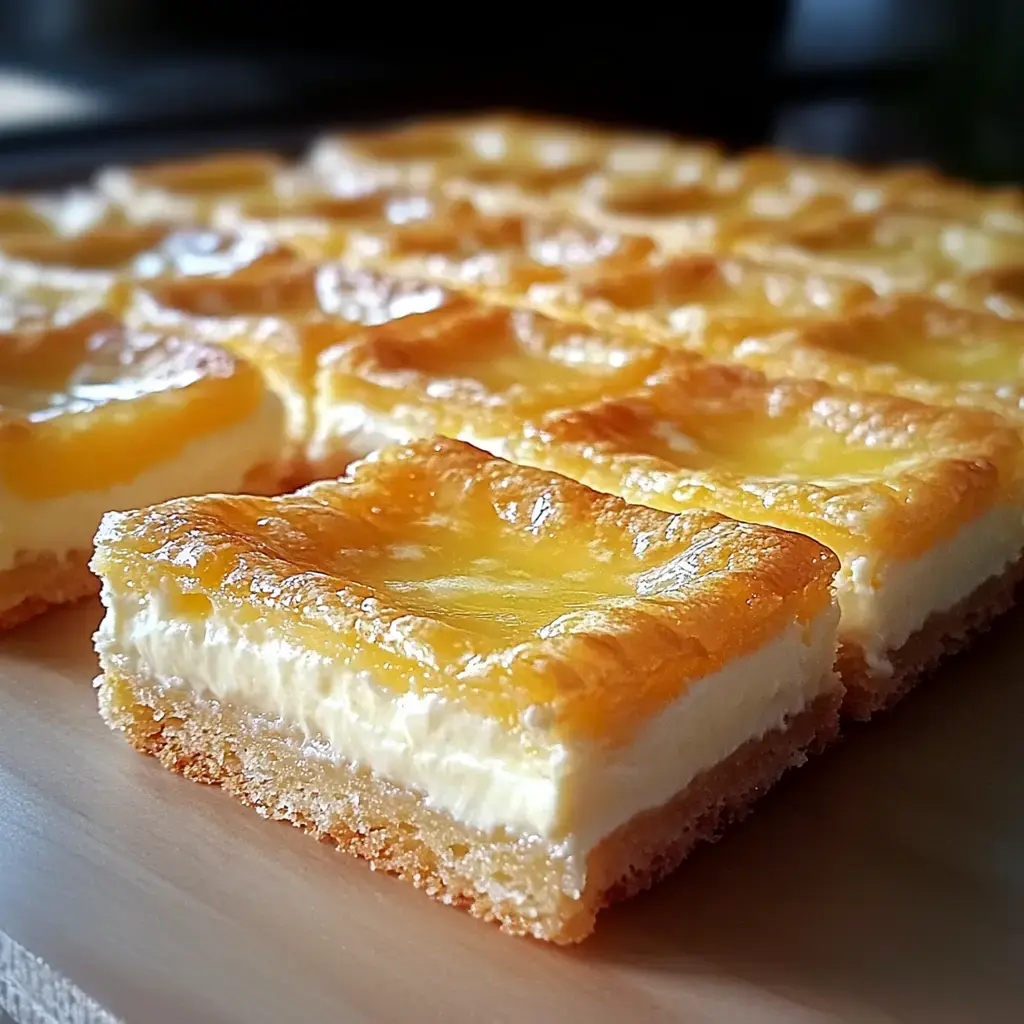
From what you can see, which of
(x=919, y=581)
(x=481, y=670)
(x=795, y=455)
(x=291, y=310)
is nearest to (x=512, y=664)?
(x=481, y=670)

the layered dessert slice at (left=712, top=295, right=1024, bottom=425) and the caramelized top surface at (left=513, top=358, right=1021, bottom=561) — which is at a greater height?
the caramelized top surface at (left=513, top=358, right=1021, bottom=561)

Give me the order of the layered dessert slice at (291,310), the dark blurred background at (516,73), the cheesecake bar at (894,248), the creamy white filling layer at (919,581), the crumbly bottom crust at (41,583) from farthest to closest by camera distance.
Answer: the dark blurred background at (516,73) < the cheesecake bar at (894,248) < the layered dessert slice at (291,310) < the crumbly bottom crust at (41,583) < the creamy white filling layer at (919,581)

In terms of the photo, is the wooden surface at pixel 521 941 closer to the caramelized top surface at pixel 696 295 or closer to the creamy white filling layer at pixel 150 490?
the creamy white filling layer at pixel 150 490

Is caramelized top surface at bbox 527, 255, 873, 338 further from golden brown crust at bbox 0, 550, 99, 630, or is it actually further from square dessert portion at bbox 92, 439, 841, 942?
golden brown crust at bbox 0, 550, 99, 630

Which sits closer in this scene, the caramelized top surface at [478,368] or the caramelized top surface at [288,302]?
the caramelized top surface at [478,368]

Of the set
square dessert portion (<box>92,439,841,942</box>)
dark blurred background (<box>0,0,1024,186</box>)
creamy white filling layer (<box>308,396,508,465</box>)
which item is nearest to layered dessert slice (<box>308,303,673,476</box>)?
creamy white filling layer (<box>308,396,508,465</box>)

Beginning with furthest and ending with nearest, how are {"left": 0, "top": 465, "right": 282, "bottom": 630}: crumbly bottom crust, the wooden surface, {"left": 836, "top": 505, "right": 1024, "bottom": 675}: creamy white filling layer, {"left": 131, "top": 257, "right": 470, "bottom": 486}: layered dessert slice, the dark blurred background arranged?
the dark blurred background, {"left": 131, "top": 257, "right": 470, "bottom": 486}: layered dessert slice, {"left": 0, "top": 465, "right": 282, "bottom": 630}: crumbly bottom crust, {"left": 836, "top": 505, "right": 1024, "bottom": 675}: creamy white filling layer, the wooden surface

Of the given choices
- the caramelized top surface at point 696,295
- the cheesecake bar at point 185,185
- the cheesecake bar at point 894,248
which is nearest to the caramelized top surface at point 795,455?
the caramelized top surface at point 696,295
